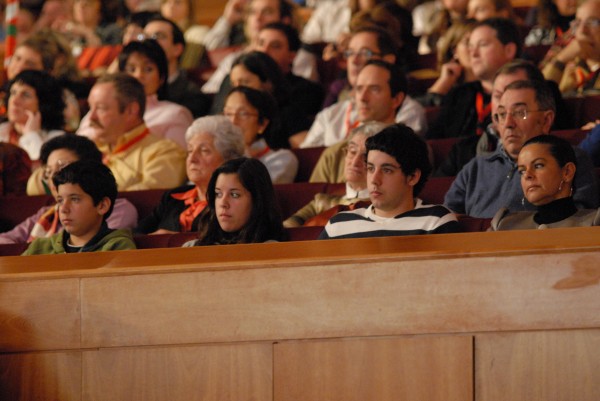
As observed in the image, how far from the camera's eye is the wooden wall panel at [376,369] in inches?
84.4

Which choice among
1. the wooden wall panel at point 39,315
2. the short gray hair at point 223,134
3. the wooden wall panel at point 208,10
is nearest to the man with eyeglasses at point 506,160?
the short gray hair at point 223,134

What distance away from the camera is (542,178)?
2.85 m

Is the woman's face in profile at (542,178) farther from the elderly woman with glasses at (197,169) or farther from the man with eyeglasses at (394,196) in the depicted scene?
the elderly woman with glasses at (197,169)

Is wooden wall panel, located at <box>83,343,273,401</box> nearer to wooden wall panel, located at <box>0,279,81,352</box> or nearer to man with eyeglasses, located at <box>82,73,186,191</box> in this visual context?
wooden wall panel, located at <box>0,279,81,352</box>

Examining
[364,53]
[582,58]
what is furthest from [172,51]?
[582,58]

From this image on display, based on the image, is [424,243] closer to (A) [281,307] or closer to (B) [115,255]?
(A) [281,307]

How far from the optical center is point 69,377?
2264mm

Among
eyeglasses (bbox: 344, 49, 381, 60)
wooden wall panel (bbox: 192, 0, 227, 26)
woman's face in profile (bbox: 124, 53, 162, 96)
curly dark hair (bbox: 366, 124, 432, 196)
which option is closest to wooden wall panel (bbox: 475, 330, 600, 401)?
curly dark hair (bbox: 366, 124, 432, 196)

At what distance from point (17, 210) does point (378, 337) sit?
1841 mm

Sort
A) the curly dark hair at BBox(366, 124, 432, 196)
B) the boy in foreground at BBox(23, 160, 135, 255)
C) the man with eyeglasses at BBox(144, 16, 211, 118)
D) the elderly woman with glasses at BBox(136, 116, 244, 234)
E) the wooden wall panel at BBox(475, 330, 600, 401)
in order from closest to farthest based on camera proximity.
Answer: the wooden wall panel at BBox(475, 330, 600, 401) → the curly dark hair at BBox(366, 124, 432, 196) → the boy in foreground at BBox(23, 160, 135, 255) → the elderly woman with glasses at BBox(136, 116, 244, 234) → the man with eyeglasses at BBox(144, 16, 211, 118)

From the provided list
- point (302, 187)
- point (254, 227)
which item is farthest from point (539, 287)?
point (302, 187)

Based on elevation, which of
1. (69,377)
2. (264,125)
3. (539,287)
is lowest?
(69,377)

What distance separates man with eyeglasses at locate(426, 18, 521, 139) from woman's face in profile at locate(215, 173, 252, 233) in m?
1.20

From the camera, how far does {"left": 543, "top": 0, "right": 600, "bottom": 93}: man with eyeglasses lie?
4086 mm
